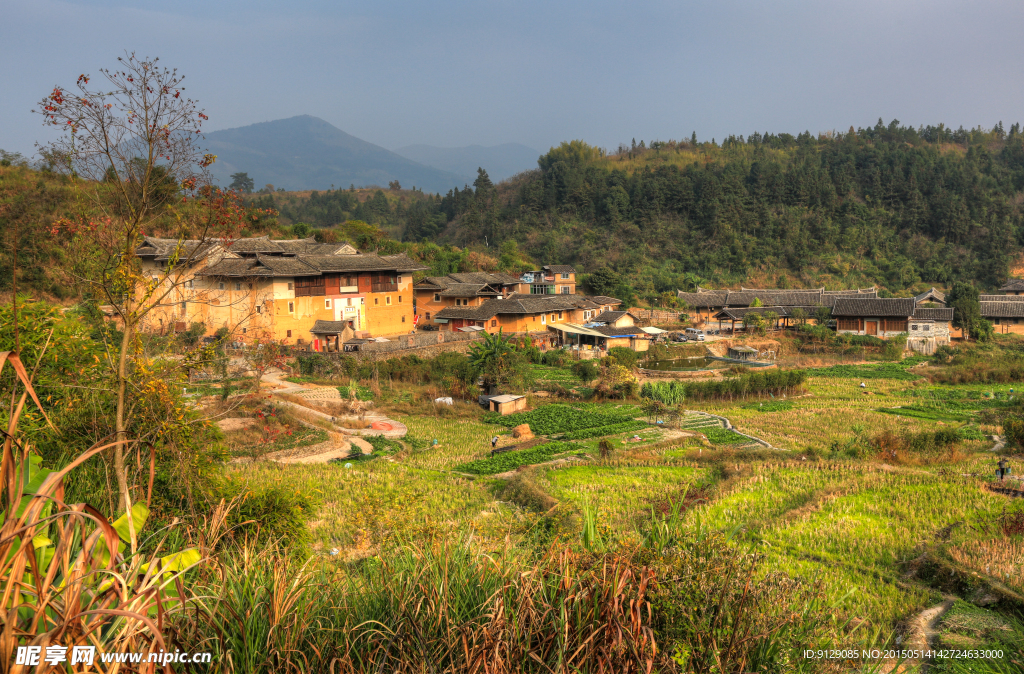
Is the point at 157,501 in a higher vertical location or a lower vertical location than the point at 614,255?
lower

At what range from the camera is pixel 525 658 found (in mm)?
2467

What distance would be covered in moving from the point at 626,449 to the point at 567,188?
54357 mm

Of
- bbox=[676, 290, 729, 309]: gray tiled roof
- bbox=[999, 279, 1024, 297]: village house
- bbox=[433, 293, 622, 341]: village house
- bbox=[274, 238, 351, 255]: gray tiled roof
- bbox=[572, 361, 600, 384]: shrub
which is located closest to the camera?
bbox=[572, 361, 600, 384]: shrub

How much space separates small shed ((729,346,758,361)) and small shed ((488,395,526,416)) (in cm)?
1564

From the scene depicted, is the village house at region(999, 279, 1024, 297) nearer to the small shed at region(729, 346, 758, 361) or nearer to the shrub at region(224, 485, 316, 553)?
the small shed at region(729, 346, 758, 361)

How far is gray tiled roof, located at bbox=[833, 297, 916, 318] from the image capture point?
118 feet

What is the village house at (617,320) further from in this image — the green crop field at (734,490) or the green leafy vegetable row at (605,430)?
the green leafy vegetable row at (605,430)

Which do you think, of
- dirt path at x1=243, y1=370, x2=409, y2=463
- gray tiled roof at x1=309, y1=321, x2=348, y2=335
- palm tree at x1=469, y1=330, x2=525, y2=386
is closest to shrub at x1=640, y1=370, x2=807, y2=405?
palm tree at x1=469, y1=330, x2=525, y2=386

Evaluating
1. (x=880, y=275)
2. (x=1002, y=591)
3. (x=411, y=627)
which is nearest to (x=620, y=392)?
(x=1002, y=591)

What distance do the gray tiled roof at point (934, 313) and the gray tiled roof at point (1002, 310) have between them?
4749mm

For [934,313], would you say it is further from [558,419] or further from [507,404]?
[507,404]

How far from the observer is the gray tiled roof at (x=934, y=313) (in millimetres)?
35438

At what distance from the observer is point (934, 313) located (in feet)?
117

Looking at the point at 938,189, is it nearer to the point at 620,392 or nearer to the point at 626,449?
the point at 620,392
